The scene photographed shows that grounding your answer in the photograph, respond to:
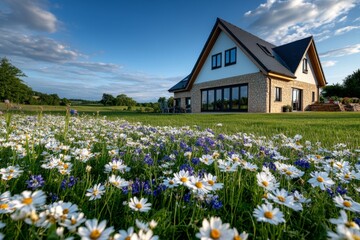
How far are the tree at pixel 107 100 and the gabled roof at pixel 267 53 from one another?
23.6m

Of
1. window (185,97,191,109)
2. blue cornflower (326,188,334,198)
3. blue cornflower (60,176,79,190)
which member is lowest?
blue cornflower (326,188,334,198)

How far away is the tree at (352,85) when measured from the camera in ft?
98.2

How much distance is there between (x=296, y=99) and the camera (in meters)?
17.0

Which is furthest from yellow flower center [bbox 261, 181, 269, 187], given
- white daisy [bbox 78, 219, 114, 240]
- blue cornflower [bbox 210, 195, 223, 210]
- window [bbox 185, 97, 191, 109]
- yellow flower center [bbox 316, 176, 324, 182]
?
window [bbox 185, 97, 191, 109]

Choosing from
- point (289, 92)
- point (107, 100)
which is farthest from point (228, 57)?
point (107, 100)

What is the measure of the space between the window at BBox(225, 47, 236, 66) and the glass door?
5645mm

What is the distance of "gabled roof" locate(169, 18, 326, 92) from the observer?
13883 millimetres

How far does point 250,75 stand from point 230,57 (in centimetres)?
266

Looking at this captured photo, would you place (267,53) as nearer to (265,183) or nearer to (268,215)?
(265,183)

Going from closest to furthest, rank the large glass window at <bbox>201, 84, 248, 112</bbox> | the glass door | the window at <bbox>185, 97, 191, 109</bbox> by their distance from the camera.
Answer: the large glass window at <bbox>201, 84, 248, 112</bbox> → the glass door → the window at <bbox>185, 97, 191, 109</bbox>

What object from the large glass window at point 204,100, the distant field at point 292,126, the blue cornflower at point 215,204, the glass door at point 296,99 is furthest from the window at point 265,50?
the blue cornflower at point 215,204

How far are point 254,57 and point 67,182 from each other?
1444cm

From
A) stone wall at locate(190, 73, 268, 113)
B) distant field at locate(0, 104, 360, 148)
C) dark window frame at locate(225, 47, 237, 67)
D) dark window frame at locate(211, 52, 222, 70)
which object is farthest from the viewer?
dark window frame at locate(211, 52, 222, 70)

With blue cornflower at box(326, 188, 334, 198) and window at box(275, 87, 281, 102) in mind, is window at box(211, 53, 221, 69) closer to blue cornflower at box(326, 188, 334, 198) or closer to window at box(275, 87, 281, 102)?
window at box(275, 87, 281, 102)
